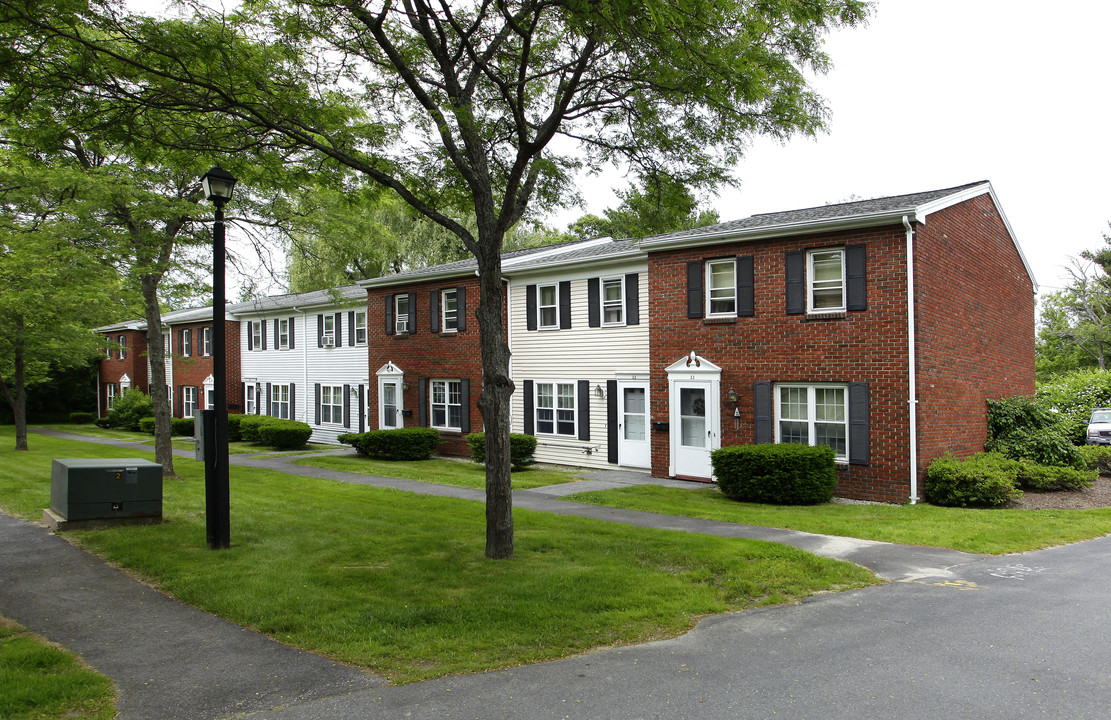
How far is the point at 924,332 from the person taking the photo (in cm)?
1405

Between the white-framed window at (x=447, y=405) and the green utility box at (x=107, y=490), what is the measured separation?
12.5 metres

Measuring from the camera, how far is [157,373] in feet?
54.4

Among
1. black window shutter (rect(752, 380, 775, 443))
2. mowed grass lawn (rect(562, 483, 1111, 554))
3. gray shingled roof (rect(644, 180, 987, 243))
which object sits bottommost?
mowed grass lawn (rect(562, 483, 1111, 554))

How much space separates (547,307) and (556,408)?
2.90 metres

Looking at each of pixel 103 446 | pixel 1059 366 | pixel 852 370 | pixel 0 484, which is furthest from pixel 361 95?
pixel 1059 366

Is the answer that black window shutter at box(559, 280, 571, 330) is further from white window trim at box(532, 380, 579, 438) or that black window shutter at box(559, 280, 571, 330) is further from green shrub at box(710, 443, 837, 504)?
green shrub at box(710, 443, 837, 504)

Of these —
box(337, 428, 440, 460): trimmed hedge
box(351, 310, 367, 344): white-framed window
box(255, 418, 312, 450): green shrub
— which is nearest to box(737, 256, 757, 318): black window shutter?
box(337, 428, 440, 460): trimmed hedge

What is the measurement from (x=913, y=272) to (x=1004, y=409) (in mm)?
5354

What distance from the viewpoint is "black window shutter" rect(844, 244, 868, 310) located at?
46.9 feet


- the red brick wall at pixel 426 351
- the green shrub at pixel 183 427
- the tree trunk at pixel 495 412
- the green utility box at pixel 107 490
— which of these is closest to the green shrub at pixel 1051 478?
the tree trunk at pixel 495 412

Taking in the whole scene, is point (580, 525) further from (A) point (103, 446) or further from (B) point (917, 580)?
(A) point (103, 446)

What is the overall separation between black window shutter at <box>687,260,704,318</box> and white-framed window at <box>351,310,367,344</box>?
1472cm

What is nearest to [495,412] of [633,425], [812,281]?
[812,281]

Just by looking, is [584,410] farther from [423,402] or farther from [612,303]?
[423,402]
